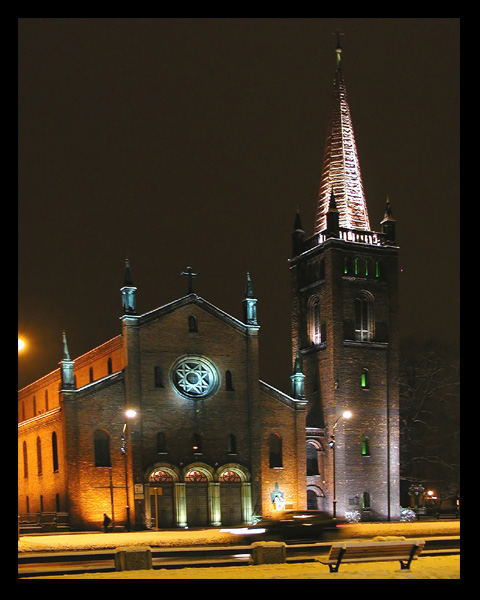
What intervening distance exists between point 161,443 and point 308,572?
32.2 m

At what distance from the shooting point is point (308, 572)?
20.8 meters

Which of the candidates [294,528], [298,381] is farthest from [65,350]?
[294,528]

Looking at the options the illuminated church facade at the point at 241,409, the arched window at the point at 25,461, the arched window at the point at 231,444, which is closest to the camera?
the illuminated church facade at the point at 241,409

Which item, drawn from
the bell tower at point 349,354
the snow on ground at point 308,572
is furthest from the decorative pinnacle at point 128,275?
the snow on ground at point 308,572

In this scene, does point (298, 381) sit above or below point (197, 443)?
above

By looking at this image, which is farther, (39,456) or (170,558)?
(39,456)

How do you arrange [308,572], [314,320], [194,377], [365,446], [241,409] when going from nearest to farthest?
[308,572] < [194,377] < [241,409] < [365,446] < [314,320]

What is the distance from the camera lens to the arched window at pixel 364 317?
59.7m

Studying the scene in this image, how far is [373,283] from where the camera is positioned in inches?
2373

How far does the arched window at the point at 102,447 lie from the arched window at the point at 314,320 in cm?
1687

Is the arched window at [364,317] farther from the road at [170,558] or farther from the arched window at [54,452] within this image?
the road at [170,558]

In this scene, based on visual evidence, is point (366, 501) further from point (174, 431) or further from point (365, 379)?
point (174, 431)

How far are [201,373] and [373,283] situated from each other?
14194 mm
